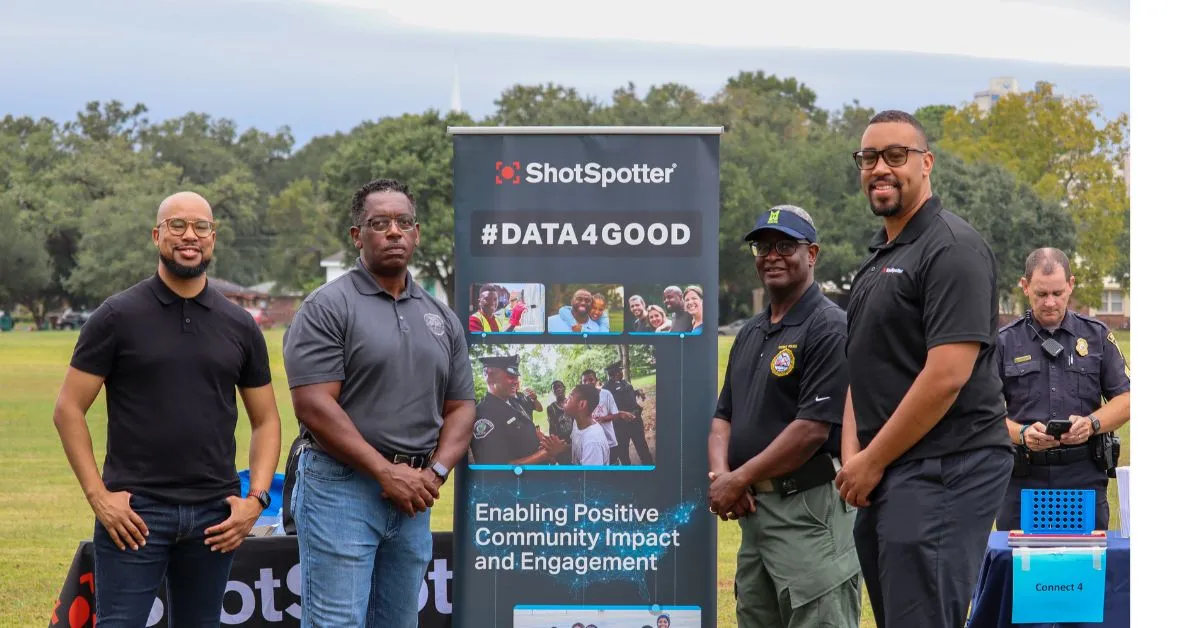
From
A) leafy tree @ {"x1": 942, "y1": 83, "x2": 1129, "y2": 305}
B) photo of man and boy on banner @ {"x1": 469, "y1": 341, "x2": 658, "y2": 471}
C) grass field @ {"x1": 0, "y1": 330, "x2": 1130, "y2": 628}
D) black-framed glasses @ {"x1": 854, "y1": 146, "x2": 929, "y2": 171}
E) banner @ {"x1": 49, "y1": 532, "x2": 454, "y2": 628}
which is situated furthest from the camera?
leafy tree @ {"x1": 942, "y1": 83, "x2": 1129, "y2": 305}

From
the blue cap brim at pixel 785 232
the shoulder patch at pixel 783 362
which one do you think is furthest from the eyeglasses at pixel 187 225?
the shoulder patch at pixel 783 362

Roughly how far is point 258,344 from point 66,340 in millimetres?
49855

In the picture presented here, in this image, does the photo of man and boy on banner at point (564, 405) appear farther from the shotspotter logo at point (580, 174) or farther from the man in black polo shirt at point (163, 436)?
the man in black polo shirt at point (163, 436)

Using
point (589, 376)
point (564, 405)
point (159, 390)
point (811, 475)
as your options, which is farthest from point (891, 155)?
point (159, 390)

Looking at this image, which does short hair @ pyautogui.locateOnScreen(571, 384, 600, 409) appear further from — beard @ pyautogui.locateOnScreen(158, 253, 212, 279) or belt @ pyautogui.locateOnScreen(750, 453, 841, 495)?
beard @ pyautogui.locateOnScreen(158, 253, 212, 279)

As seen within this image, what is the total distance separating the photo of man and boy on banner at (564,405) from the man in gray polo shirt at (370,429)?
497 millimetres

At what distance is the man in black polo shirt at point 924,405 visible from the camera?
345 centimetres

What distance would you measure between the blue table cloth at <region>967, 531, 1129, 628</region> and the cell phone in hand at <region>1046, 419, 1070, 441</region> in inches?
54.2

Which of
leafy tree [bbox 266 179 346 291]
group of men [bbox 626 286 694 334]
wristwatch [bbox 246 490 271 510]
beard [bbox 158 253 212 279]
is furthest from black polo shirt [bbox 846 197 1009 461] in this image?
leafy tree [bbox 266 179 346 291]

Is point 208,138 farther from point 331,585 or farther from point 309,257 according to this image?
point 331,585

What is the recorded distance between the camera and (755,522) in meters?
4.49

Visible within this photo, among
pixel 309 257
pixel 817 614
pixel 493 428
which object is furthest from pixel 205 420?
pixel 309 257

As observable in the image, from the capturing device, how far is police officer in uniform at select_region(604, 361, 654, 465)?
16.1 ft

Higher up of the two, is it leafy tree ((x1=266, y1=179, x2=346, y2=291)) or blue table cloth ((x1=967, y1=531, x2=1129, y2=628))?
leafy tree ((x1=266, y1=179, x2=346, y2=291))
